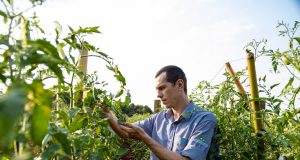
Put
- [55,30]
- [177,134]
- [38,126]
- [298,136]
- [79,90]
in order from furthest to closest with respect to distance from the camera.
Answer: [177,134]
[298,136]
[79,90]
[55,30]
[38,126]

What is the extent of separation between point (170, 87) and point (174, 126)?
0.81ft

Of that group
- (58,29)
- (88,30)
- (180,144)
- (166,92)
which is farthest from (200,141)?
(58,29)

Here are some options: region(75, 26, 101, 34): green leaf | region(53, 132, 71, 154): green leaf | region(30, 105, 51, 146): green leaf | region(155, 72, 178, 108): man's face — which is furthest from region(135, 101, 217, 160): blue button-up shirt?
region(30, 105, 51, 146): green leaf

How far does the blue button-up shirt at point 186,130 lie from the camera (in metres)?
2.09

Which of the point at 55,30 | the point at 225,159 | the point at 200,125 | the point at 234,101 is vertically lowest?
the point at 225,159

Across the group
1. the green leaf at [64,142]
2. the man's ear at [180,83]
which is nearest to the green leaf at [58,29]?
the green leaf at [64,142]

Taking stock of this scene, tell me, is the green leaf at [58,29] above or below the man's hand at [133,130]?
above

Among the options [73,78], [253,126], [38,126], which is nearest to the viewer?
[38,126]

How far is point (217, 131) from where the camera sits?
223 cm

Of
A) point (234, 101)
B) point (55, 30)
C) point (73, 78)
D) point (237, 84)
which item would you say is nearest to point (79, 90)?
point (73, 78)

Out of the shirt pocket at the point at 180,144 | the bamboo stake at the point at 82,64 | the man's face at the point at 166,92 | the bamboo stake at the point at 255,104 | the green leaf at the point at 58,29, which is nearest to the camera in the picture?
the green leaf at the point at 58,29

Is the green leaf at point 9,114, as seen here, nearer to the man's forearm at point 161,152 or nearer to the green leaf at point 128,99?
the green leaf at point 128,99

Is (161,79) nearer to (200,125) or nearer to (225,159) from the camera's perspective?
(200,125)

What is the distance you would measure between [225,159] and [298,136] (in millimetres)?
442
